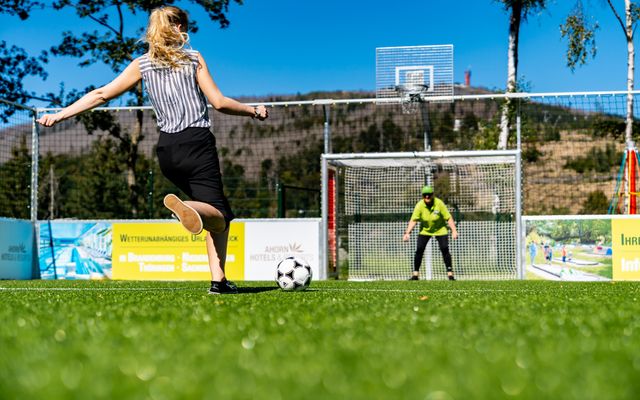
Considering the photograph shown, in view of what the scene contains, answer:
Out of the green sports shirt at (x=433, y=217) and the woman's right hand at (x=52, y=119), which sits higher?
the woman's right hand at (x=52, y=119)

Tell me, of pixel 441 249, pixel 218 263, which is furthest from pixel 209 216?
pixel 441 249

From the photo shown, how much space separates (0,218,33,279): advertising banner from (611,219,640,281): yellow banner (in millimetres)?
10747

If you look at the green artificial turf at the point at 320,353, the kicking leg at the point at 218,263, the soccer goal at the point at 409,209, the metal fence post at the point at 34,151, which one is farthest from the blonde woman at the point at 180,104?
the metal fence post at the point at 34,151

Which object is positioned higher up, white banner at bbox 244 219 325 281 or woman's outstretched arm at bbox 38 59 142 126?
woman's outstretched arm at bbox 38 59 142 126

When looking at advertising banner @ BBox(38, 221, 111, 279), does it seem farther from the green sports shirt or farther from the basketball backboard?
the basketball backboard

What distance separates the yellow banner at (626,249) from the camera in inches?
516

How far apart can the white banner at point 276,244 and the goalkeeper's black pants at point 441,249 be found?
1810mm

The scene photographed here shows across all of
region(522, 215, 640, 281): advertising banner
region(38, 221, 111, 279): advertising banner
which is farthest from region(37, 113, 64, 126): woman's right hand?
region(522, 215, 640, 281): advertising banner

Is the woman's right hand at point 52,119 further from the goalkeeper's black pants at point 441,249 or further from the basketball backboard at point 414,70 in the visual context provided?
the basketball backboard at point 414,70

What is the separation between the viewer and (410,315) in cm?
388

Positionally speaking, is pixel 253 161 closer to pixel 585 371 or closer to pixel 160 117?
pixel 160 117

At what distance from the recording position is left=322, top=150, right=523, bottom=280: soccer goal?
1452 centimetres

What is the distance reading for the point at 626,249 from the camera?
13.2 m

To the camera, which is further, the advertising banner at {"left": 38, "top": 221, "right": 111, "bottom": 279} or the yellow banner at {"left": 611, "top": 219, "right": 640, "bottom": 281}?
the advertising banner at {"left": 38, "top": 221, "right": 111, "bottom": 279}
